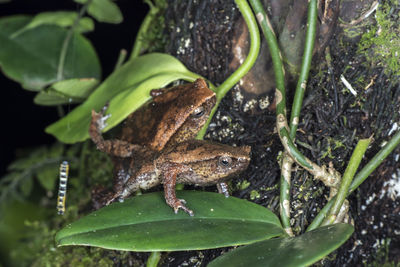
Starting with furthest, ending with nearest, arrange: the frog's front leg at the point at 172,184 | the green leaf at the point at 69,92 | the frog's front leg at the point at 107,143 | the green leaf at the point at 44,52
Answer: the green leaf at the point at 44,52 < the green leaf at the point at 69,92 < the frog's front leg at the point at 107,143 < the frog's front leg at the point at 172,184

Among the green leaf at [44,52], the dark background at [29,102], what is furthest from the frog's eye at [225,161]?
the dark background at [29,102]

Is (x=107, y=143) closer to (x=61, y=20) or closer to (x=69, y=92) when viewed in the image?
(x=69, y=92)

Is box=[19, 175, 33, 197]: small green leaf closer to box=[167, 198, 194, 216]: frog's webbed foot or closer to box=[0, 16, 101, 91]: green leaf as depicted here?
box=[0, 16, 101, 91]: green leaf

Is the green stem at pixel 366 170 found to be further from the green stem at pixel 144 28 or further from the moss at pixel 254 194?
the green stem at pixel 144 28

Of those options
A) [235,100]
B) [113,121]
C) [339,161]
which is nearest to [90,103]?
[113,121]

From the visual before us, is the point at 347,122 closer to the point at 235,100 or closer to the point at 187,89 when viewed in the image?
the point at 235,100
